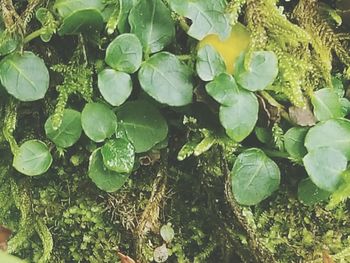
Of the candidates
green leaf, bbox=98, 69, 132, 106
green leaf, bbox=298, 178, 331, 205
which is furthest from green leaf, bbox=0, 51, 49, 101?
green leaf, bbox=298, 178, 331, 205

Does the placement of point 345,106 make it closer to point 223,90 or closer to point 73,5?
point 223,90

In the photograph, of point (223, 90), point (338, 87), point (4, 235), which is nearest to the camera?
point (223, 90)

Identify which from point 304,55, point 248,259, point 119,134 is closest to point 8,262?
point 119,134

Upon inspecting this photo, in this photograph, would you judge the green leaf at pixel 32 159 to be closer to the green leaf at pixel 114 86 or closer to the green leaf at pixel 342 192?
the green leaf at pixel 114 86

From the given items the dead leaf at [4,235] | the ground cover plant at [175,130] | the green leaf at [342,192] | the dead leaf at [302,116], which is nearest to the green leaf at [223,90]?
the ground cover plant at [175,130]

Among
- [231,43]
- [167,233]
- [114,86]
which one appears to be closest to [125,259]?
[167,233]

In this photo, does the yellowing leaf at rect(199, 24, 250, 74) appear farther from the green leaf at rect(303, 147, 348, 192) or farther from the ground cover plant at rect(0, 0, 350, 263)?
the green leaf at rect(303, 147, 348, 192)

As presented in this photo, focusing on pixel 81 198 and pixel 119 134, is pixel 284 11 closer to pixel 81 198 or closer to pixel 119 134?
pixel 119 134
